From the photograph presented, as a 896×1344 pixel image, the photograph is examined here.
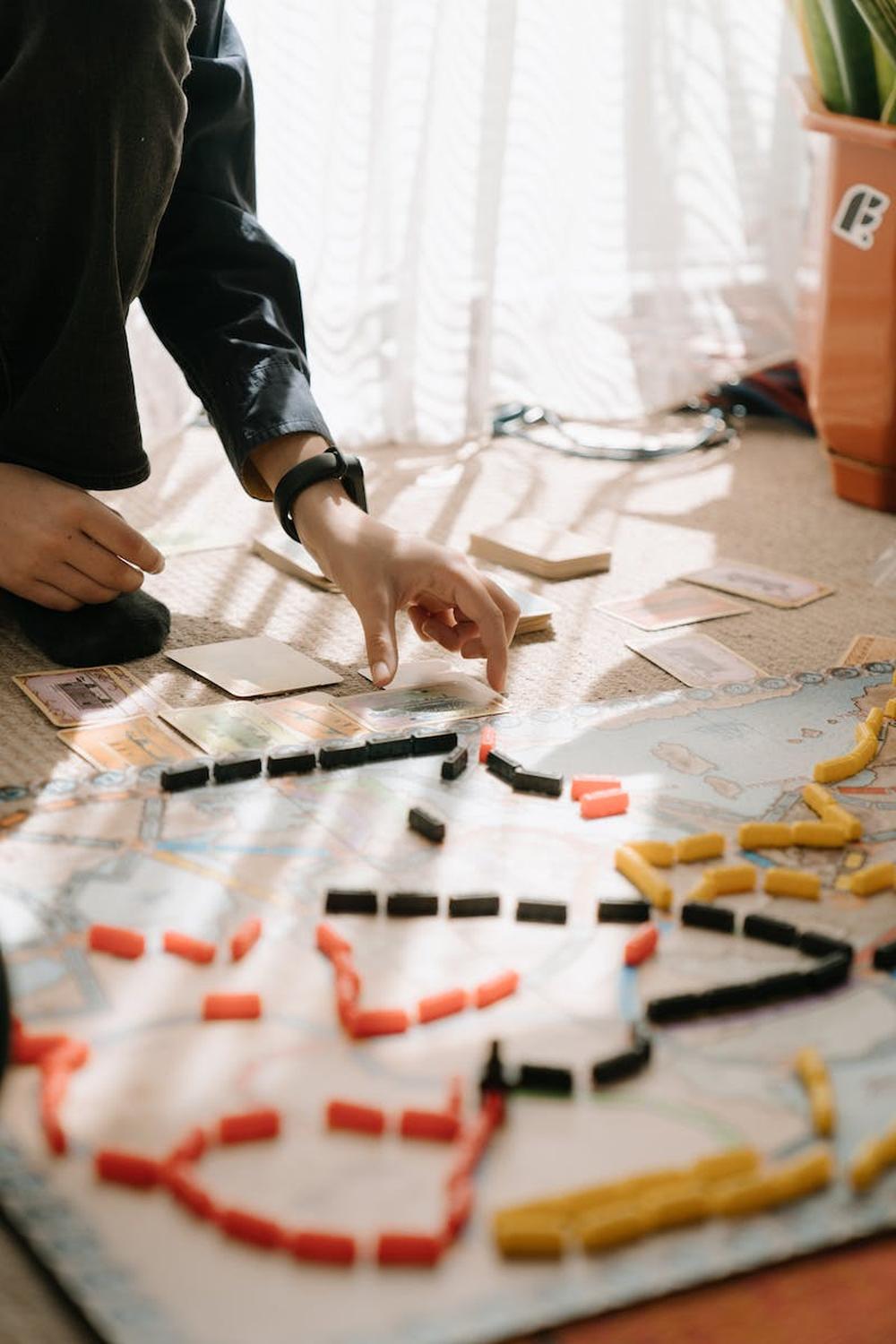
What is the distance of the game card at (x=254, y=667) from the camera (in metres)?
1.21

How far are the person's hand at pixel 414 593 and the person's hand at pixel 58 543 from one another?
0.18 meters

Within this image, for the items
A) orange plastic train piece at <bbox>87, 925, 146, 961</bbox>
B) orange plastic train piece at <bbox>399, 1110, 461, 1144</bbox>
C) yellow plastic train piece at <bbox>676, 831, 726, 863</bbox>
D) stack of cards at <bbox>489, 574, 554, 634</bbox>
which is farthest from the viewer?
stack of cards at <bbox>489, 574, 554, 634</bbox>

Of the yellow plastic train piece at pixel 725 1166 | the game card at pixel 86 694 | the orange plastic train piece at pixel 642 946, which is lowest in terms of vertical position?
the game card at pixel 86 694

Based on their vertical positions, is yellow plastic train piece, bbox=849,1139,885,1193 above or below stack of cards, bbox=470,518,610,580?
above

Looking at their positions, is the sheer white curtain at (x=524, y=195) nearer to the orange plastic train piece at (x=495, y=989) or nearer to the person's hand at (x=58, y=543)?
the person's hand at (x=58, y=543)

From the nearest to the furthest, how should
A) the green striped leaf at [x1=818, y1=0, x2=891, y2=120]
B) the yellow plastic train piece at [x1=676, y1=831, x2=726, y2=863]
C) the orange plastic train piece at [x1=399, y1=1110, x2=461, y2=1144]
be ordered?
the orange plastic train piece at [x1=399, y1=1110, x2=461, y2=1144]
the yellow plastic train piece at [x1=676, y1=831, x2=726, y2=863]
the green striped leaf at [x1=818, y1=0, x2=891, y2=120]

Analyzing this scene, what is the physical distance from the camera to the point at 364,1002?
75 cm

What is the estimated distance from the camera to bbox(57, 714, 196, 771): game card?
3.43ft

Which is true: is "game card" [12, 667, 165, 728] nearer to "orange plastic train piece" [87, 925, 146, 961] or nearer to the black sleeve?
the black sleeve

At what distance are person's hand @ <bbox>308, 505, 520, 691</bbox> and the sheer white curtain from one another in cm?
94

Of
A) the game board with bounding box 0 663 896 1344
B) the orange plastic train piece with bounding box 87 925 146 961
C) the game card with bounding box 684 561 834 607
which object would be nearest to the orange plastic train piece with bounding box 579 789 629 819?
the game board with bounding box 0 663 896 1344

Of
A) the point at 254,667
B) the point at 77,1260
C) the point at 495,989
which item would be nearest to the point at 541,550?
the point at 254,667

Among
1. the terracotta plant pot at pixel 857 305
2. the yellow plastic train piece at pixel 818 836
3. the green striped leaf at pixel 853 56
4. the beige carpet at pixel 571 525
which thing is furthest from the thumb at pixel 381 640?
the green striped leaf at pixel 853 56

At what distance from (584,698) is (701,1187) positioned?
62 cm
